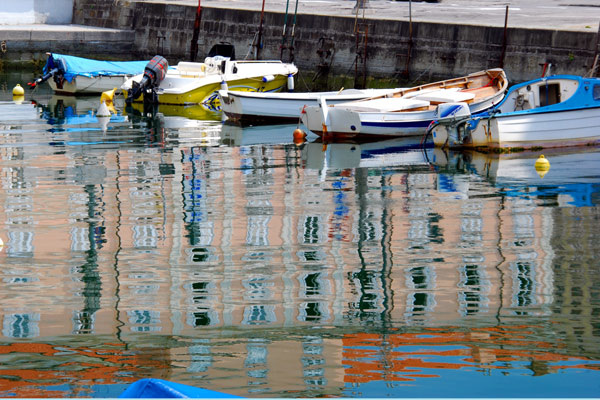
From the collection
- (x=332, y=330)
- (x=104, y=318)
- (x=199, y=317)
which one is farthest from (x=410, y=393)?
(x=104, y=318)

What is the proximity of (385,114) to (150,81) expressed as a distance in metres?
11.0

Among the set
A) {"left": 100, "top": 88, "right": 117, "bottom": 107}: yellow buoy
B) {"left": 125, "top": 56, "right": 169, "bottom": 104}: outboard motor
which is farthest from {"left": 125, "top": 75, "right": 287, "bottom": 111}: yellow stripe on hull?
{"left": 100, "top": 88, "right": 117, "bottom": 107}: yellow buoy

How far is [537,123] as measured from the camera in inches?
866

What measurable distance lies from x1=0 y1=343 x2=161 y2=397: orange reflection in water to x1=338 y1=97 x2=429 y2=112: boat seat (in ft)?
54.0

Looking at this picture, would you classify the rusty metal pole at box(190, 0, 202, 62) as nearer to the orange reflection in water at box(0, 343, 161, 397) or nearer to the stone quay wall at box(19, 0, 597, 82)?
the stone quay wall at box(19, 0, 597, 82)

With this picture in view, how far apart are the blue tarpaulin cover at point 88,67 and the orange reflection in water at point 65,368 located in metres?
27.4

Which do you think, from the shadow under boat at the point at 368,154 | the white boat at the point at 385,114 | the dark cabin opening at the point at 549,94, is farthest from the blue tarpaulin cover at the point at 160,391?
the dark cabin opening at the point at 549,94

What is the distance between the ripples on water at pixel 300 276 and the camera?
796 centimetres

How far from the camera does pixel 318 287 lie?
34.8ft

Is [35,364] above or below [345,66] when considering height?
below

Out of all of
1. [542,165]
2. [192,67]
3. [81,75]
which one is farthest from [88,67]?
[542,165]

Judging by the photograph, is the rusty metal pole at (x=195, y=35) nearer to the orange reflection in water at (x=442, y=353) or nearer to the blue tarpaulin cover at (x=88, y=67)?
the blue tarpaulin cover at (x=88, y=67)

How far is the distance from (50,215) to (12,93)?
2186 cm

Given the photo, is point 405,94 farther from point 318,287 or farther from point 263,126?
point 318,287
